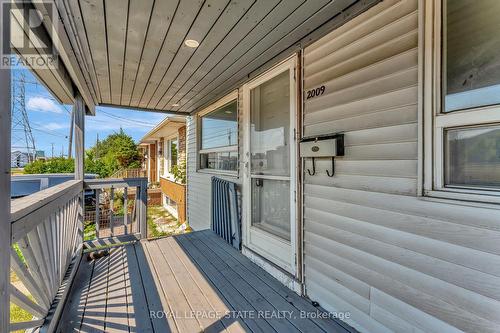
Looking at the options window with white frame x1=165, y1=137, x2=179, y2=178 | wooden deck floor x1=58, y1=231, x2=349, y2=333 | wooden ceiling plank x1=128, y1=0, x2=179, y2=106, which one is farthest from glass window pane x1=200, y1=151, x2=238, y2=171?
window with white frame x1=165, y1=137, x2=179, y2=178

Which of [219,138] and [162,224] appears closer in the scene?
[219,138]

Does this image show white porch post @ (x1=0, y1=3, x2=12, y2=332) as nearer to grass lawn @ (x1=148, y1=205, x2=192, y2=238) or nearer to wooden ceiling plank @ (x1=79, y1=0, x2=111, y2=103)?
wooden ceiling plank @ (x1=79, y1=0, x2=111, y2=103)

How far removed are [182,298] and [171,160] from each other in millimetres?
8395

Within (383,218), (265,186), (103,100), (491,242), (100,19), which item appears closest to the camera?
(491,242)

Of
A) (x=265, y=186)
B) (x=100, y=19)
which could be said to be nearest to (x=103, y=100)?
(x=100, y=19)

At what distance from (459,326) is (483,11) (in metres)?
1.58

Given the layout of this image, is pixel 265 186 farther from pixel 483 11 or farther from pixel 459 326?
pixel 483 11

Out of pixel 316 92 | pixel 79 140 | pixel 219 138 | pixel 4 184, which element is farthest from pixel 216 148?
pixel 4 184

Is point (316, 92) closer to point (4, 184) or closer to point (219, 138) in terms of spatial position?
point (4, 184)

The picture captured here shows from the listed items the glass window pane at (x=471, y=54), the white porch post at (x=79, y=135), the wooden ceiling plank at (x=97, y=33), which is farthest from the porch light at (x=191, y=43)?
the white porch post at (x=79, y=135)

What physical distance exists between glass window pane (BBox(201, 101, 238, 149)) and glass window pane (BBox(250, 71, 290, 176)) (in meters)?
0.66

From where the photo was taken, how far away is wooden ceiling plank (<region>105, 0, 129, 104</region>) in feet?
5.58

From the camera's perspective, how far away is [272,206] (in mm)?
2764

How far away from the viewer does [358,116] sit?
5.66ft
